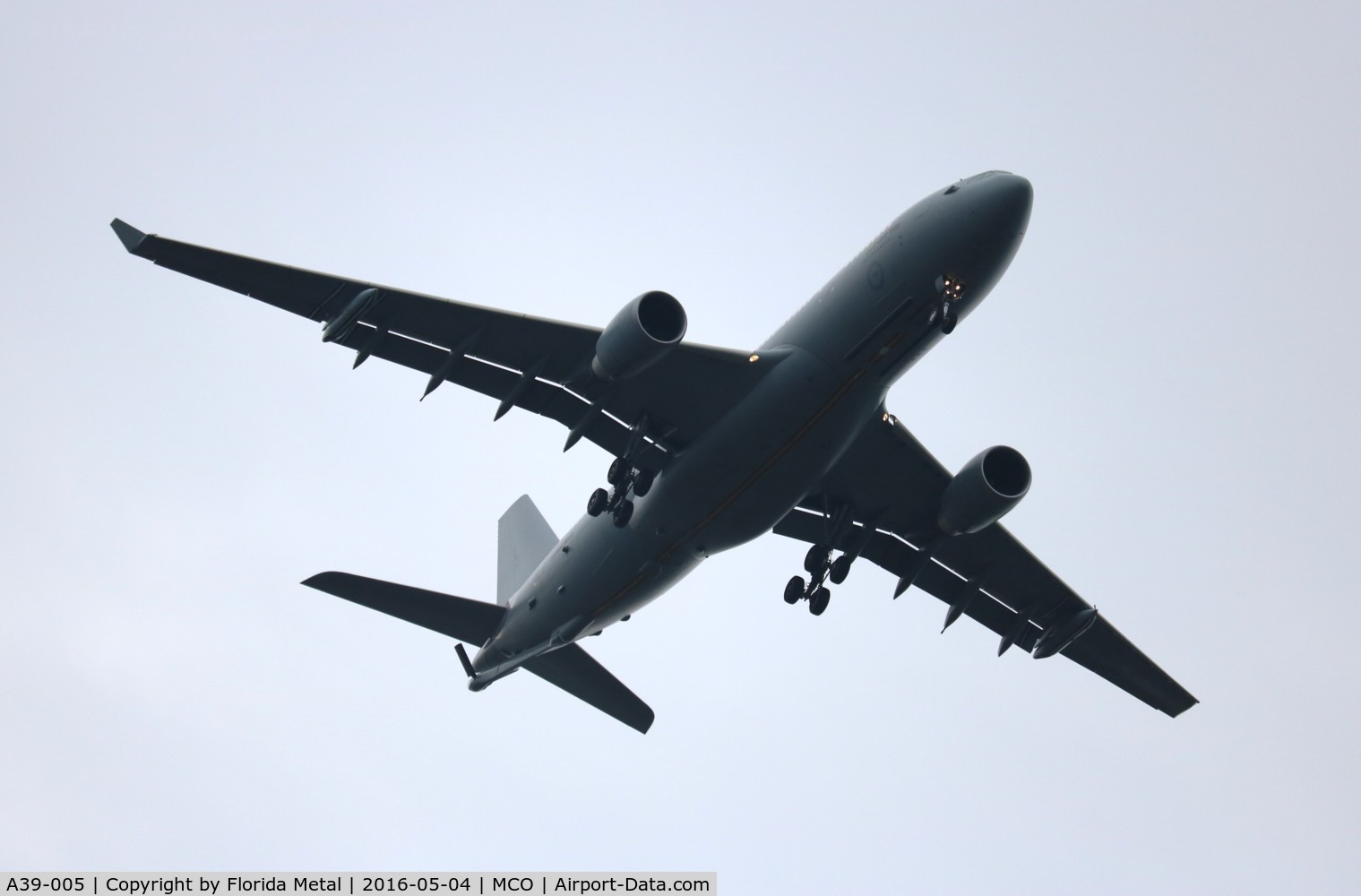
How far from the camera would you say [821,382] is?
23328 mm

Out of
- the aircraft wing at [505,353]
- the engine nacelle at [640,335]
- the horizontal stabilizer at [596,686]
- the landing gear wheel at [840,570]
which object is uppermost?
the aircraft wing at [505,353]

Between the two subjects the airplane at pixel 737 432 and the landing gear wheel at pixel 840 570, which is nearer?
the airplane at pixel 737 432

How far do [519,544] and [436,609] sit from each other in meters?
4.29

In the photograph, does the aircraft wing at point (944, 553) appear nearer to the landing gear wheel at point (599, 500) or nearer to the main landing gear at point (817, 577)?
the main landing gear at point (817, 577)

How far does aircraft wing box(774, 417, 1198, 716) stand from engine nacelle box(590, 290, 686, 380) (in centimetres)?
620

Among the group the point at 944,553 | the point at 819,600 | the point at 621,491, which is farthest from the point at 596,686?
the point at 944,553

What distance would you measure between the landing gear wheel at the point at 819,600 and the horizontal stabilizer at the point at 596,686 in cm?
592

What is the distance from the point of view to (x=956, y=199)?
22625 millimetres

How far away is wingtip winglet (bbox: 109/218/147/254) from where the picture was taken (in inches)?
862

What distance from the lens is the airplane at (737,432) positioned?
22734 millimetres

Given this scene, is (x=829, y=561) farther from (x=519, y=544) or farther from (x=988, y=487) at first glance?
(x=519, y=544)

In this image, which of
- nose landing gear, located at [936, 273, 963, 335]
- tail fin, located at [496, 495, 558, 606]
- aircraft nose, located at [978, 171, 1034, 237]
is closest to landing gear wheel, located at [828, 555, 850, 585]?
nose landing gear, located at [936, 273, 963, 335]

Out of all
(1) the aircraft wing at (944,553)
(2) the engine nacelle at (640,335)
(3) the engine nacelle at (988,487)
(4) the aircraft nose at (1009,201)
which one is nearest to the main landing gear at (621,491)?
(2) the engine nacelle at (640,335)

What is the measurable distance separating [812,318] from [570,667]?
13.0 metres
